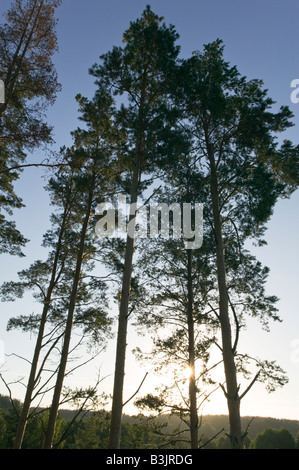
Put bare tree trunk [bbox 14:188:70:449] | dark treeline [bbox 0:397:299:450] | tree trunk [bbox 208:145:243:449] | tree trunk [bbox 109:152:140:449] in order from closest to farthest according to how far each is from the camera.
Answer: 1. tree trunk [bbox 109:152:140:449]
2. tree trunk [bbox 208:145:243:449]
3. bare tree trunk [bbox 14:188:70:449]
4. dark treeline [bbox 0:397:299:450]

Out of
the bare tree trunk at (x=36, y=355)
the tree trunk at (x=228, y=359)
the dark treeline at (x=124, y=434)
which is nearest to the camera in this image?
the tree trunk at (x=228, y=359)

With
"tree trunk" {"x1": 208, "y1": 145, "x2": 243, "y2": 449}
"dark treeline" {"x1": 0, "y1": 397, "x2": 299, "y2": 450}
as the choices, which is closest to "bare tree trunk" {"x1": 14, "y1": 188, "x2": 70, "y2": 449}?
"dark treeline" {"x1": 0, "y1": 397, "x2": 299, "y2": 450}

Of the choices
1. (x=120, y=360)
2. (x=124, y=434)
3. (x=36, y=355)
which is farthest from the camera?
(x=124, y=434)

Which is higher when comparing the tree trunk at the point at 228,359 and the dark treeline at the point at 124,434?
the tree trunk at the point at 228,359

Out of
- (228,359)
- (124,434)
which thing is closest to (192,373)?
(228,359)

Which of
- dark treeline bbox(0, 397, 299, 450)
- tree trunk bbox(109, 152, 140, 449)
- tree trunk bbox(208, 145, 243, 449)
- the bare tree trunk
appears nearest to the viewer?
tree trunk bbox(109, 152, 140, 449)

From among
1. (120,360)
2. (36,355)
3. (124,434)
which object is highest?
(36,355)

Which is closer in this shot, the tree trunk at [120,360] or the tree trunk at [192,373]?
the tree trunk at [120,360]

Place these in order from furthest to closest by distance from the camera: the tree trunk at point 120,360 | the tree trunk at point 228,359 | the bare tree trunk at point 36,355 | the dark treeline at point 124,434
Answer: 1. the dark treeline at point 124,434
2. the bare tree trunk at point 36,355
3. the tree trunk at point 228,359
4. the tree trunk at point 120,360

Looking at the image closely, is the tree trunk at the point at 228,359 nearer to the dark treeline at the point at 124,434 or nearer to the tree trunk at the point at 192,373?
the dark treeline at the point at 124,434

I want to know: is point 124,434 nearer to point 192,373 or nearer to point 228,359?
point 192,373

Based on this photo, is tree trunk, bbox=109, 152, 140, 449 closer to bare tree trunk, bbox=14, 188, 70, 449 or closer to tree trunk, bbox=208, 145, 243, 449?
tree trunk, bbox=208, 145, 243, 449

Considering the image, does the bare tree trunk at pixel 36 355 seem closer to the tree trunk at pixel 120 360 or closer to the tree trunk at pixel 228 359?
the tree trunk at pixel 120 360

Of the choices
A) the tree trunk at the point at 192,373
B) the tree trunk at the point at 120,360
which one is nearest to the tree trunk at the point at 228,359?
the tree trunk at the point at 120,360
